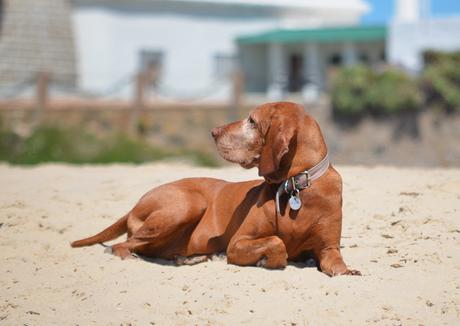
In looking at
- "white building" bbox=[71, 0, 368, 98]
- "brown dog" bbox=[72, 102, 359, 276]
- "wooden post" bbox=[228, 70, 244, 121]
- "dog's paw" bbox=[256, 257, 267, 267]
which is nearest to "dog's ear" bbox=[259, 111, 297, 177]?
"brown dog" bbox=[72, 102, 359, 276]

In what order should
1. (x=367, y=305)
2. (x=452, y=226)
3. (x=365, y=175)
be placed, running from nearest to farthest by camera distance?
(x=367, y=305) < (x=452, y=226) < (x=365, y=175)

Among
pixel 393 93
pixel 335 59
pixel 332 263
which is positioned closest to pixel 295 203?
pixel 332 263

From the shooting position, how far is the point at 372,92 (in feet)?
91.1

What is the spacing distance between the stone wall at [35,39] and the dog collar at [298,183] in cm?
2886

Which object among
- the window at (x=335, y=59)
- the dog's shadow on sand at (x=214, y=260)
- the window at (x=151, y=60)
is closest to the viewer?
the dog's shadow on sand at (x=214, y=260)

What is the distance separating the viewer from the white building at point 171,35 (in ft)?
111

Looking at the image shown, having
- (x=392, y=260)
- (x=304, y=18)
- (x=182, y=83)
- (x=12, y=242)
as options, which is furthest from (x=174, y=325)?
(x=304, y=18)

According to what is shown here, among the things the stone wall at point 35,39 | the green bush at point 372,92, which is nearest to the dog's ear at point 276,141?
the green bush at point 372,92

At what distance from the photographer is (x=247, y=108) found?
2798cm

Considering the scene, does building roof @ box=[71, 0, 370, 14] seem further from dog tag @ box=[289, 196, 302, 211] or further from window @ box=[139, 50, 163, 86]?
dog tag @ box=[289, 196, 302, 211]

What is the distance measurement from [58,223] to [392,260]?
3.05 metres

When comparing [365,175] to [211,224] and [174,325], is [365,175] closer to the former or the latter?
[211,224]

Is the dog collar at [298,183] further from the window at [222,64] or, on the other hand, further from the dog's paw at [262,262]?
the window at [222,64]

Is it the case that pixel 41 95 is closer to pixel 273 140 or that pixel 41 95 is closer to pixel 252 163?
pixel 252 163
